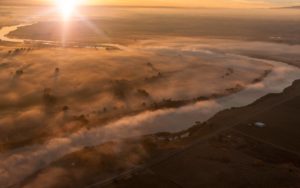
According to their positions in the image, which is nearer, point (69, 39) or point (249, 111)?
point (249, 111)

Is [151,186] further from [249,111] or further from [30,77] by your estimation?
[30,77]

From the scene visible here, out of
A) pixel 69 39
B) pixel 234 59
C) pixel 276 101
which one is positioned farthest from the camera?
pixel 69 39

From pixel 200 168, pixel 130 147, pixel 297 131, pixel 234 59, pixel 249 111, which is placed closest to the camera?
pixel 200 168

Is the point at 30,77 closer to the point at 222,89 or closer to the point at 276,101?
the point at 222,89

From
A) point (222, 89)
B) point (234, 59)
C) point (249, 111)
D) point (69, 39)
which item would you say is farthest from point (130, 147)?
point (69, 39)

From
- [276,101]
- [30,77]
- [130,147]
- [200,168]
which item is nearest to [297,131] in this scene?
[276,101]

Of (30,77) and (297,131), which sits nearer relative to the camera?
(297,131)

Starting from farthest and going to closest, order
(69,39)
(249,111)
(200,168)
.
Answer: (69,39)
(249,111)
(200,168)

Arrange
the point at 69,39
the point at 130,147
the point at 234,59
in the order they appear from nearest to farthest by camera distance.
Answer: the point at 130,147, the point at 234,59, the point at 69,39
